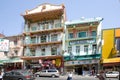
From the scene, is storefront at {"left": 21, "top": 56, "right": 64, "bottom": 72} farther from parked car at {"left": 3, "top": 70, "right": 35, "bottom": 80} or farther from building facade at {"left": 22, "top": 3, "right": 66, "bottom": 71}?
parked car at {"left": 3, "top": 70, "right": 35, "bottom": 80}

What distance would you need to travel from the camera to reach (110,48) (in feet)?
170

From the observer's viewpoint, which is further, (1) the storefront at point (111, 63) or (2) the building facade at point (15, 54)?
(2) the building facade at point (15, 54)

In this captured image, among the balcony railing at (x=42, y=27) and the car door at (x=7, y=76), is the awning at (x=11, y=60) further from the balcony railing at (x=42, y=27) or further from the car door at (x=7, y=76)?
the car door at (x=7, y=76)

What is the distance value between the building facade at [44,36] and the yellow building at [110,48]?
8.40 m

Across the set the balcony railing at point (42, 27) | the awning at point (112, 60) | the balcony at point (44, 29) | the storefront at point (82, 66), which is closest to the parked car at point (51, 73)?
the storefront at point (82, 66)

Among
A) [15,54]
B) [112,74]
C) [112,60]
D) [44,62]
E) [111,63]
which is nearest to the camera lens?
[112,74]

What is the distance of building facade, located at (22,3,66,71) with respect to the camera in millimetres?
56688

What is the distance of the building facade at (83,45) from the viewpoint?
5288 centimetres

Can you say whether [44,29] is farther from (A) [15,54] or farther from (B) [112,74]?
(B) [112,74]

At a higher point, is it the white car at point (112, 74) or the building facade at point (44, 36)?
the building facade at point (44, 36)

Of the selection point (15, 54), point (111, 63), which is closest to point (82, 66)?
point (111, 63)

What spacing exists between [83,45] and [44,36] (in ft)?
29.7

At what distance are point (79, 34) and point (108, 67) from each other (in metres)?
8.49

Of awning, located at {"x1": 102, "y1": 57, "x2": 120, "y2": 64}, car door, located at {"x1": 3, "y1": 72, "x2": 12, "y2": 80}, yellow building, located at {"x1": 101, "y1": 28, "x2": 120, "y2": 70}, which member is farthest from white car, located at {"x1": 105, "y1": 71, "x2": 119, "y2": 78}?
car door, located at {"x1": 3, "y1": 72, "x2": 12, "y2": 80}
